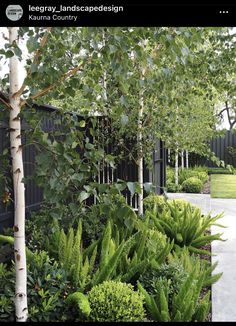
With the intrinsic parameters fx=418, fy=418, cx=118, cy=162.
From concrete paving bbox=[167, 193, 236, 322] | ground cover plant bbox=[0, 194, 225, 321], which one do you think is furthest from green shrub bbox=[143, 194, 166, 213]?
ground cover plant bbox=[0, 194, 225, 321]

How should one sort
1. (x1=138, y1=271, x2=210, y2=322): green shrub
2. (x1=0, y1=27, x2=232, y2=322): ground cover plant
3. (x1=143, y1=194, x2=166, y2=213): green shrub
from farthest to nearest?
(x1=143, y1=194, x2=166, y2=213): green shrub < (x1=138, y1=271, x2=210, y2=322): green shrub < (x1=0, y1=27, x2=232, y2=322): ground cover plant

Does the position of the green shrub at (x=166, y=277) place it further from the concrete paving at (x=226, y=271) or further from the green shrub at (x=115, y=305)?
the green shrub at (x=115, y=305)

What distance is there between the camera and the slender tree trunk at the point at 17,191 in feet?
8.48

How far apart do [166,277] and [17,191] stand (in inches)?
65.3

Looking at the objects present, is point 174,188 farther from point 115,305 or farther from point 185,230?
point 115,305

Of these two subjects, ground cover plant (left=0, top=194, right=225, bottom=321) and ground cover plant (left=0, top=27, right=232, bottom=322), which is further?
ground cover plant (left=0, top=194, right=225, bottom=321)

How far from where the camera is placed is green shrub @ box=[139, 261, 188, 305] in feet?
11.5

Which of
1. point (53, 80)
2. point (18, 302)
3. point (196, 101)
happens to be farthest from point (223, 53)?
point (196, 101)

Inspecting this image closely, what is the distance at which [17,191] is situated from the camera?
8.64 ft

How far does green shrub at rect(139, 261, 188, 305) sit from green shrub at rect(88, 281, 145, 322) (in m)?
0.51

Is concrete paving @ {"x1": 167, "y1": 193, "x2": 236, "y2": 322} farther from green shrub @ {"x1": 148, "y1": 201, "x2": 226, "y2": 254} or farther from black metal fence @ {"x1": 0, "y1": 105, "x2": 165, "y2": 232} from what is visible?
black metal fence @ {"x1": 0, "y1": 105, "x2": 165, "y2": 232}

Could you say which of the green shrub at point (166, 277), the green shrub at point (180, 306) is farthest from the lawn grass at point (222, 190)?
the green shrub at point (180, 306)

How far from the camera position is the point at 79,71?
2.80m

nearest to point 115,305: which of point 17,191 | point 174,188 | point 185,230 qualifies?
point 17,191
